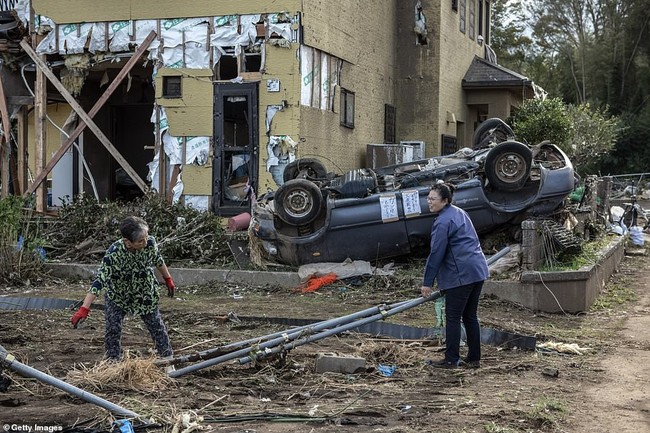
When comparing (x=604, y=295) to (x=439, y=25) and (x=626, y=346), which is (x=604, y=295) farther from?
(x=439, y=25)

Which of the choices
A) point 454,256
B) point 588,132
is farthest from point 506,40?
point 454,256

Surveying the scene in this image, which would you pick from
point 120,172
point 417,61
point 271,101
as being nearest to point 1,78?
point 120,172

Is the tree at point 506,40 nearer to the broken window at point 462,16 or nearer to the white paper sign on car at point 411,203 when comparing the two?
the broken window at point 462,16

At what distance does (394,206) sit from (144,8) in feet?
23.5

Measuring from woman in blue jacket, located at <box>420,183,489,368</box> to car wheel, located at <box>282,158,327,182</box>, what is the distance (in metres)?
5.97

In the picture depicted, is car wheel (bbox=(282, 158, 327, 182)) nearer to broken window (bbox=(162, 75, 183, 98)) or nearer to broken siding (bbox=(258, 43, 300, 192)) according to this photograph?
broken siding (bbox=(258, 43, 300, 192))

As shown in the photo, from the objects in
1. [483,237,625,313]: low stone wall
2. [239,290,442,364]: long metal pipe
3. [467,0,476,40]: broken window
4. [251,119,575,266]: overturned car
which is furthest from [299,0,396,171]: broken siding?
[239,290,442,364]: long metal pipe

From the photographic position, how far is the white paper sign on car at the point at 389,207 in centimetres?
1227

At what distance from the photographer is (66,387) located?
5898 millimetres

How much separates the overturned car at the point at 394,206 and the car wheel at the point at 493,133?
1.60 metres

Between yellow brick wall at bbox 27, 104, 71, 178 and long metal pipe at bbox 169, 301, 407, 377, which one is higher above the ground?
yellow brick wall at bbox 27, 104, 71, 178

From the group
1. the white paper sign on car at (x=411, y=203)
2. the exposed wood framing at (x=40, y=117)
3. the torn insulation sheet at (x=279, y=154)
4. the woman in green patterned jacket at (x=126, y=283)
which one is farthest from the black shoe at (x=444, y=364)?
the exposed wood framing at (x=40, y=117)

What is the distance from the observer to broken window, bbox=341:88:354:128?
17688 millimetres

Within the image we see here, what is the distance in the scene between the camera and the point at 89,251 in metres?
14.1
